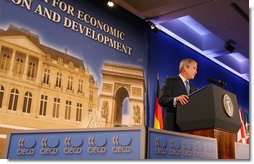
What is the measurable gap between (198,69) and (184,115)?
872 mm

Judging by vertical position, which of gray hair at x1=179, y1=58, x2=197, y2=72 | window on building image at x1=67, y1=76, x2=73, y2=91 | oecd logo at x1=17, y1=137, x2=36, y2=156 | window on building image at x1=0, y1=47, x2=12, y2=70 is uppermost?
gray hair at x1=179, y1=58, x2=197, y2=72

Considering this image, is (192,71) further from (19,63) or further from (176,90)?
(19,63)

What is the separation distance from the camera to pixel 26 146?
127 cm

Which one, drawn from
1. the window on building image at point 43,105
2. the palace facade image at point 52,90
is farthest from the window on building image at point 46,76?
the window on building image at point 43,105

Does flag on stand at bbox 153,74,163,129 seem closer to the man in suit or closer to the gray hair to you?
the man in suit

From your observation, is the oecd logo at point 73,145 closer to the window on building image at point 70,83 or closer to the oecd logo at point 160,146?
the oecd logo at point 160,146

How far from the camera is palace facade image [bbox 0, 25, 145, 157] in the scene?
2.20m

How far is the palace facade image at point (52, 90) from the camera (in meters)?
2.20

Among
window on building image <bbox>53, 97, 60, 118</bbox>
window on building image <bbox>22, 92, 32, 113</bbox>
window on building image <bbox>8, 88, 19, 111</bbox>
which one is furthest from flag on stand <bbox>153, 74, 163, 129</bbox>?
window on building image <bbox>8, 88, 19, 111</bbox>

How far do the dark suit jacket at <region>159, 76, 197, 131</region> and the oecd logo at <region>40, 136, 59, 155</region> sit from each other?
2.99 feet

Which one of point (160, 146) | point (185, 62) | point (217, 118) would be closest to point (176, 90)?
point (185, 62)

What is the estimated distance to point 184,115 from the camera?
1.67m

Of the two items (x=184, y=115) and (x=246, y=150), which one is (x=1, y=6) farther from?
(x=246, y=150)

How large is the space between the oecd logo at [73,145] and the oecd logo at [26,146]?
14 cm
